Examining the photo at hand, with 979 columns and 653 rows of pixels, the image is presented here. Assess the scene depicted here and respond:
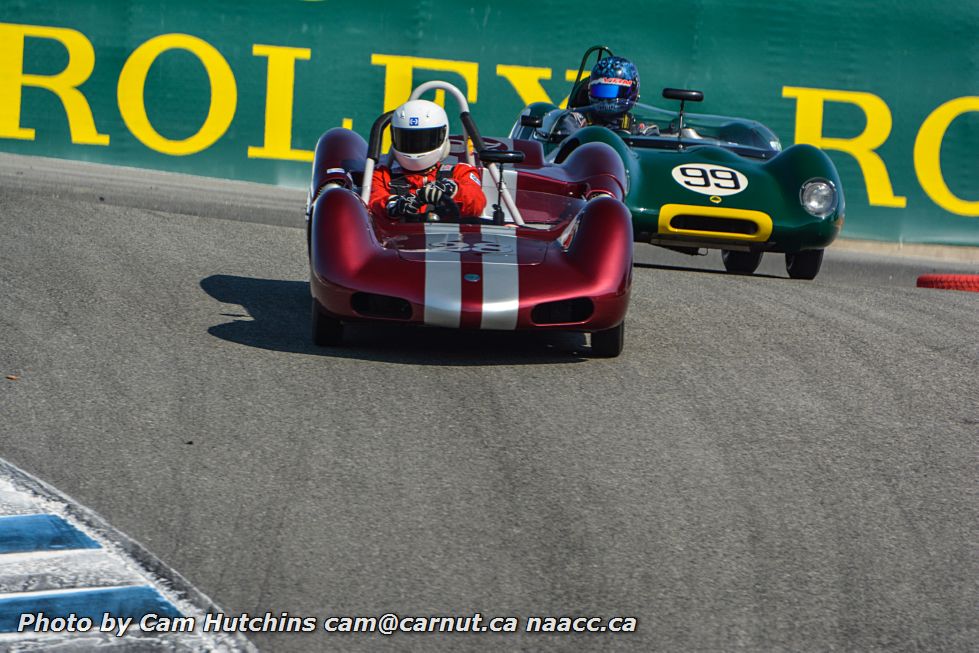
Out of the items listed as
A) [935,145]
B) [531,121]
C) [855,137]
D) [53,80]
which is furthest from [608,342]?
[53,80]

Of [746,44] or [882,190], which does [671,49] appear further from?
[882,190]

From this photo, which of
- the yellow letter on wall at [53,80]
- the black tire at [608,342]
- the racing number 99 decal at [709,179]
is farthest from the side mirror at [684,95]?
the yellow letter on wall at [53,80]

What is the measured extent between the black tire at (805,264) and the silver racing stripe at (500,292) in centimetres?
428

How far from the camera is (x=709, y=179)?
9.02m

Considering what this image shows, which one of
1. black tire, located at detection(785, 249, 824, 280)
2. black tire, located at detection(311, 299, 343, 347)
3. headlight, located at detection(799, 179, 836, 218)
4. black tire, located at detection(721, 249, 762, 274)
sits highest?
headlight, located at detection(799, 179, 836, 218)

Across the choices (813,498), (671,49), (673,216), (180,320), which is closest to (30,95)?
(671,49)

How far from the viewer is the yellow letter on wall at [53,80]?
42.2 ft

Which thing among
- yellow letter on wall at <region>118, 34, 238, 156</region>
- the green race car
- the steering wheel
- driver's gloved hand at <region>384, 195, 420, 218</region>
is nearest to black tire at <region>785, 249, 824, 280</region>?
the green race car

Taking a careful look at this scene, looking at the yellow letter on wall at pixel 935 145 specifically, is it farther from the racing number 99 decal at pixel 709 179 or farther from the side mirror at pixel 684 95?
the racing number 99 decal at pixel 709 179

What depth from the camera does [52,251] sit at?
288 inches

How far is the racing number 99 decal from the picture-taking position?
895 cm

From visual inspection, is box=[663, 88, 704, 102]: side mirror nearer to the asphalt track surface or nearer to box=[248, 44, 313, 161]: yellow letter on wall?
the asphalt track surface

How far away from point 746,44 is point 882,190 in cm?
189

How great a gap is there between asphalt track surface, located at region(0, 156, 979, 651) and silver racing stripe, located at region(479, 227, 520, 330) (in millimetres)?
200
